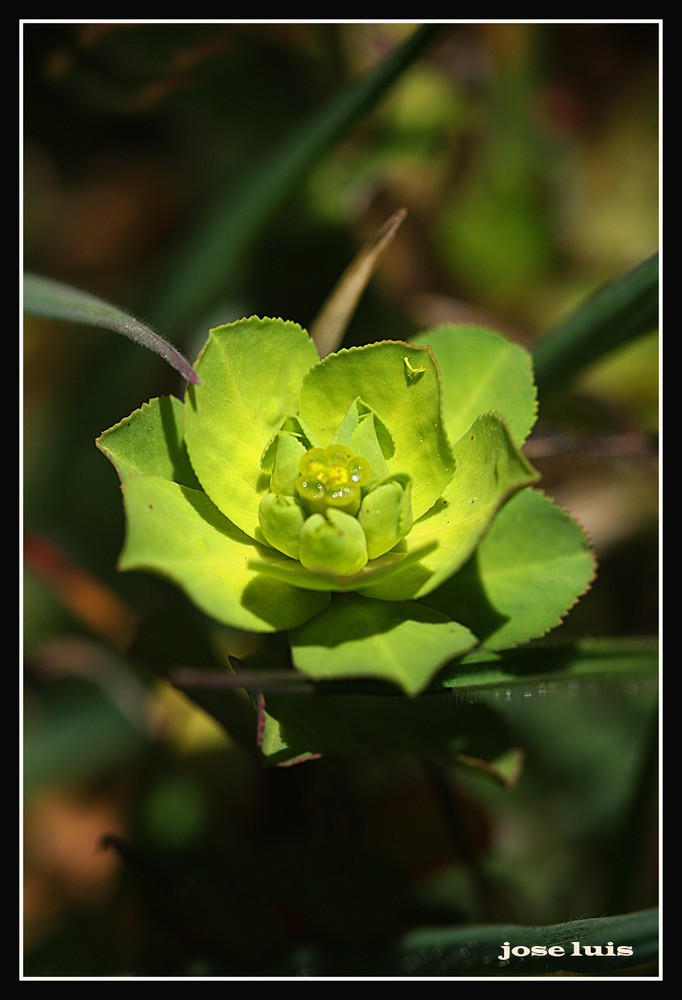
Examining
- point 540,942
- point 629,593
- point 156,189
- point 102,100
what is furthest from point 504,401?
point 156,189

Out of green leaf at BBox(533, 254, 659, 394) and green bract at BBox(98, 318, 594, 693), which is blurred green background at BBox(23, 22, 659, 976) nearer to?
green leaf at BBox(533, 254, 659, 394)

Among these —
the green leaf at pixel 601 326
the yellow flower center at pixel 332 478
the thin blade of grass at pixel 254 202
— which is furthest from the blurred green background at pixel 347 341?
the yellow flower center at pixel 332 478

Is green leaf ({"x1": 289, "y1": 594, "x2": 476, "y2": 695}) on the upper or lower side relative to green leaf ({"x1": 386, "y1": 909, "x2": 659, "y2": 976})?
upper

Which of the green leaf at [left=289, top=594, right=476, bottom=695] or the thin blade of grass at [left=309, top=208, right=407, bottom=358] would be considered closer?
A: the green leaf at [left=289, top=594, right=476, bottom=695]

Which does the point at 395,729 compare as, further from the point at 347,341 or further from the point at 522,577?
the point at 347,341

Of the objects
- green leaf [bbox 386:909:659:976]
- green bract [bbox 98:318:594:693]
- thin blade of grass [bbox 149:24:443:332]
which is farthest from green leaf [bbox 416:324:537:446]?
green leaf [bbox 386:909:659:976]

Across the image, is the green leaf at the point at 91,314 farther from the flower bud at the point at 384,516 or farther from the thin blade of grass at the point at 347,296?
the thin blade of grass at the point at 347,296

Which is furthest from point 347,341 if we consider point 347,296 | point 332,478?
point 332,478
